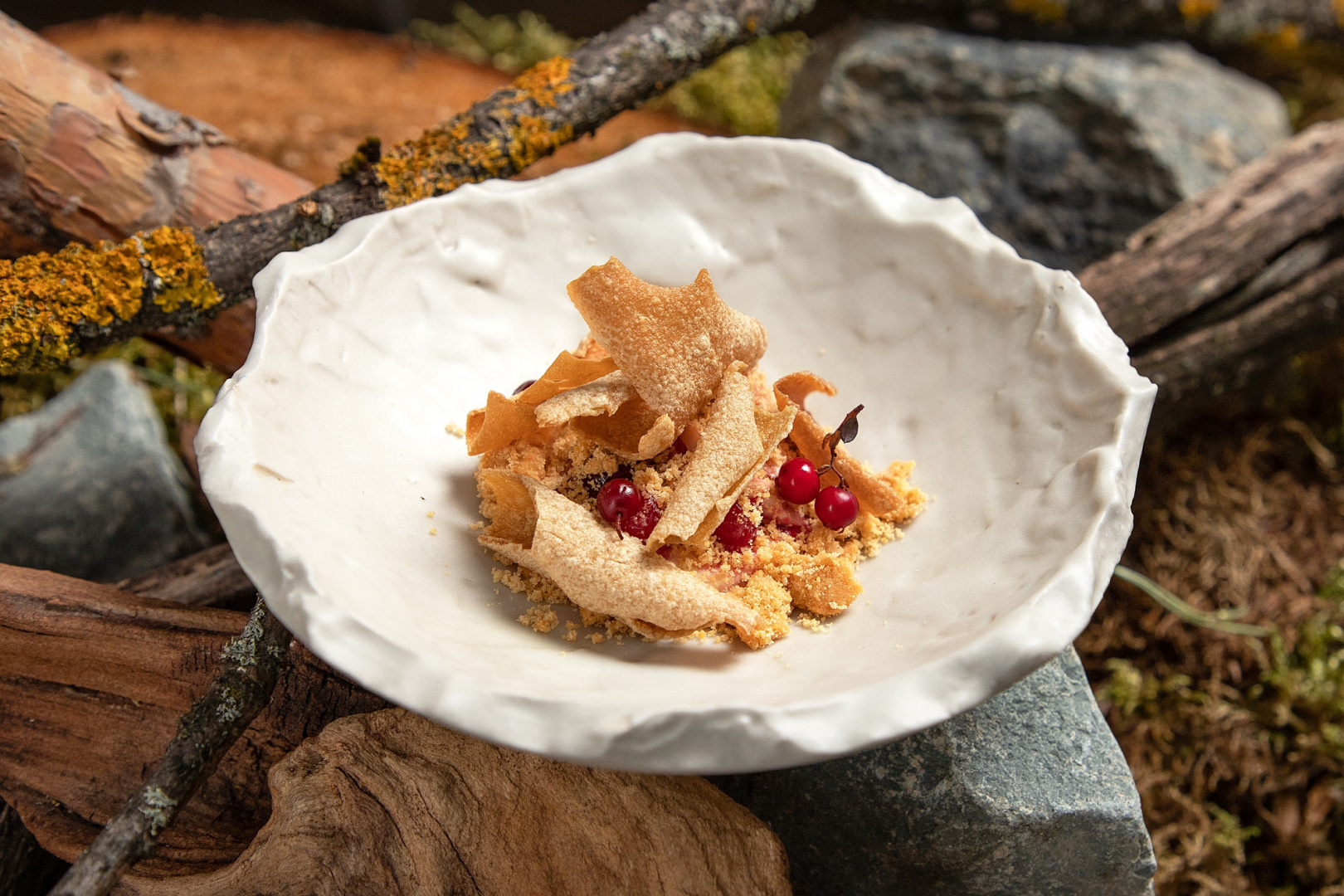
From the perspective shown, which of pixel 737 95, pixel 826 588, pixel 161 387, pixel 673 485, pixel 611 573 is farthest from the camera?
pixel 737 95

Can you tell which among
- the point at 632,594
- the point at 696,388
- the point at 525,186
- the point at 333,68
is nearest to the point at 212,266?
the point at 525,186

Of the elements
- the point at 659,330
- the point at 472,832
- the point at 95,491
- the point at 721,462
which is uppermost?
the point at 659,330

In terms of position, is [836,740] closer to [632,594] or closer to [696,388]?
[632,594]

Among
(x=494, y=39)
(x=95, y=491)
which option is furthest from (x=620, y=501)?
(x=494, y=39)

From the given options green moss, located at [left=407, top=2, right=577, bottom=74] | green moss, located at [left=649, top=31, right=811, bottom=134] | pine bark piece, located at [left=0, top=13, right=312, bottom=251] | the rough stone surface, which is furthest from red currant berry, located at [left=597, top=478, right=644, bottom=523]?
green moss, located at [left=407, top=2, right=577, bottom=74]

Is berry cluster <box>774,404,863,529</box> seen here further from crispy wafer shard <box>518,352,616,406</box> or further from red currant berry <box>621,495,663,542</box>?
crispy wafer shard <box>518,352,616,406</box>

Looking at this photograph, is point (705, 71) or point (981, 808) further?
point (705, 71)

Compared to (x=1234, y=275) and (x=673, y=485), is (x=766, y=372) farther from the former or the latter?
(x=1234, y=275)
